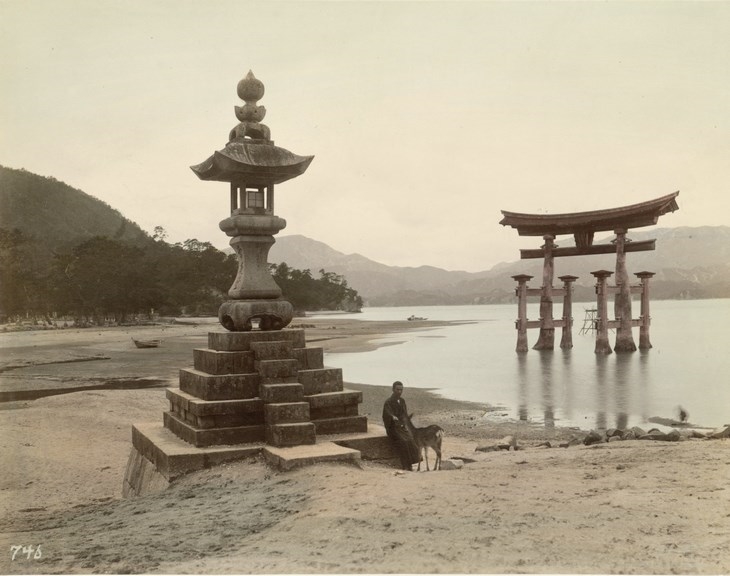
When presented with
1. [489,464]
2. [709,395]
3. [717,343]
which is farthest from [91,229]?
[489,464]

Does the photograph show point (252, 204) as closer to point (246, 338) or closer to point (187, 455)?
point (246, 338)

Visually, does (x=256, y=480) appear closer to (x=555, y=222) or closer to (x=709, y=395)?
(x=709, y=395)

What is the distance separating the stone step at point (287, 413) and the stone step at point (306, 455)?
1.05 feet

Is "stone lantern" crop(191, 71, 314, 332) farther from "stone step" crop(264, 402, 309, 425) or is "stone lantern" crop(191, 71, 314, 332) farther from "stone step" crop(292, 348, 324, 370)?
"stone step" crop(264, 402, 309, 425)

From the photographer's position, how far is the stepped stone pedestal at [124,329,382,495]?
702 cm

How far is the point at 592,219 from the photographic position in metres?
28.3

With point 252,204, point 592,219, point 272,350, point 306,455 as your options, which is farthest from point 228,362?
point 592,219

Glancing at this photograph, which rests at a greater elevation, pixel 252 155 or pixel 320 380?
pixel 252 155

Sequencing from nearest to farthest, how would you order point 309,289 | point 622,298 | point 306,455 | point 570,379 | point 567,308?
1. point 306,455
2. point 570,379
3. point 622,298
4. point 567,308
5. point 309,289

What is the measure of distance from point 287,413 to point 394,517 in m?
2.54

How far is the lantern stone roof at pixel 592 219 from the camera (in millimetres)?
26391

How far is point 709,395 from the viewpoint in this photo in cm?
2259

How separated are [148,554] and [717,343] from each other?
51874mm

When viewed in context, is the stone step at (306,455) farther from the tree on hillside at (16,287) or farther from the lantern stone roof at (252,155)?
the tree on hillside at (16,287)
